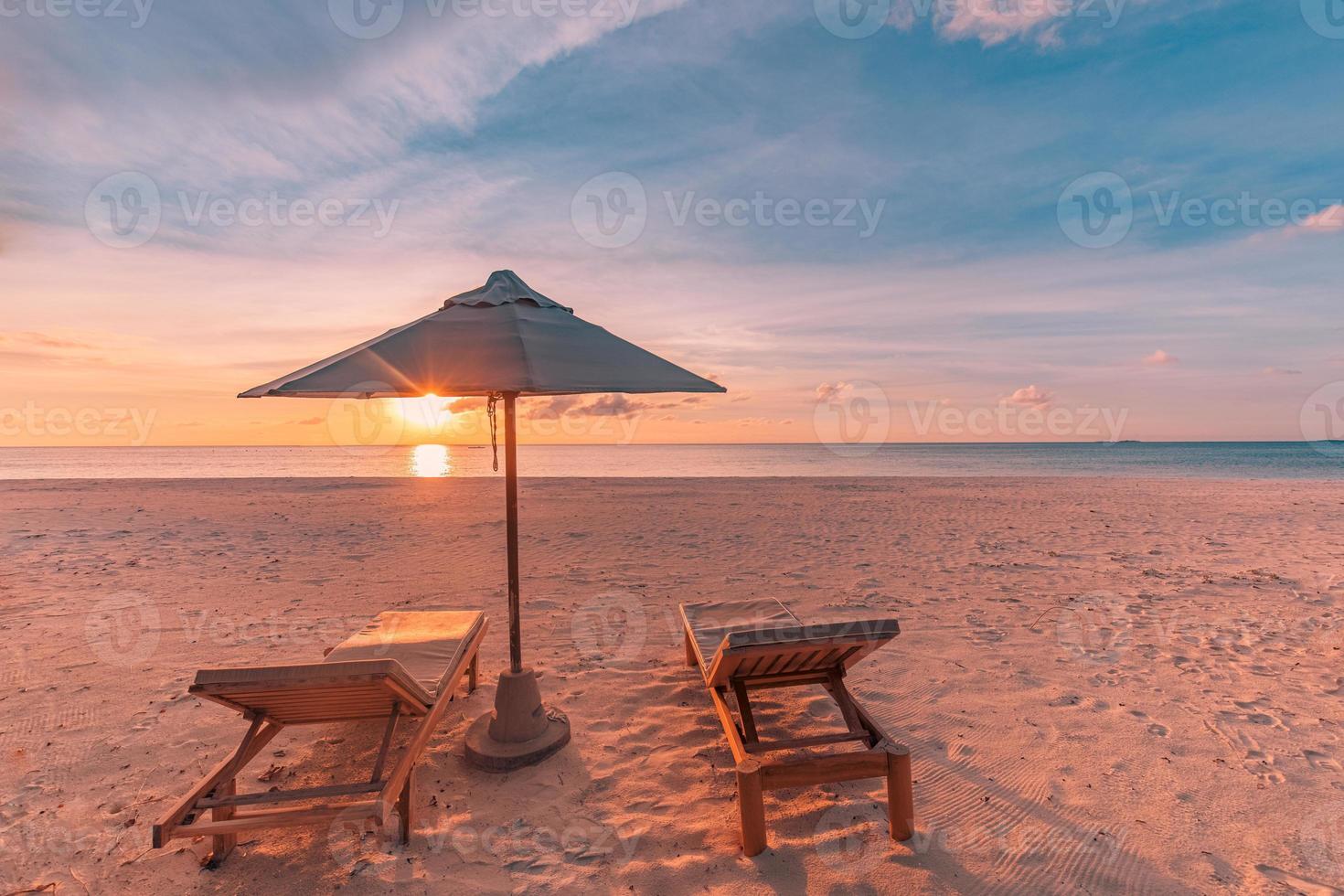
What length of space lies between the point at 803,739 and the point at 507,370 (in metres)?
2.37

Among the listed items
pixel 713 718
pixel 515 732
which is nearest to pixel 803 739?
pixel 713 718

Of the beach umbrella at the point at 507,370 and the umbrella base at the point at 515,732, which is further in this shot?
the umbrella base at the point at 515,732

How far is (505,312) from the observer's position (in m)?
3.37

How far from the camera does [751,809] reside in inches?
109

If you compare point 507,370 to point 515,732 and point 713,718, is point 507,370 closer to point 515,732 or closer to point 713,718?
point 515,732

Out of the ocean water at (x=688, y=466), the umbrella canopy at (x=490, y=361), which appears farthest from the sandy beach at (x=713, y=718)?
the ocean water at (x=688, y=466)

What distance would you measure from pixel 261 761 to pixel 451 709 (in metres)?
1.10

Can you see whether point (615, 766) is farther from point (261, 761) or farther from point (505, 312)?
point (505, 312)

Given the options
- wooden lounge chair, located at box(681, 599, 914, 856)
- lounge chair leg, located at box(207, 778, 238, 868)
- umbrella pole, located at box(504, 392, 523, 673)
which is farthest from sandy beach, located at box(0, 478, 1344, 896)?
umbrella pole, located at box(504, 392, 523, 673)

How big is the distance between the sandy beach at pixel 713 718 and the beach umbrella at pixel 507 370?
25 cm

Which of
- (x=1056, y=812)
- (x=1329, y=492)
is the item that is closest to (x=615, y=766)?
(x=1056, y=812)

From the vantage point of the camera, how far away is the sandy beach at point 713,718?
274 centimetres

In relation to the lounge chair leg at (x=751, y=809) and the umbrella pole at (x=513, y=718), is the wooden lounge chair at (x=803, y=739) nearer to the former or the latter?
the lounge chair leg at (x=751, y=809)

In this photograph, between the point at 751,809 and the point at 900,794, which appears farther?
the point at 900,794
